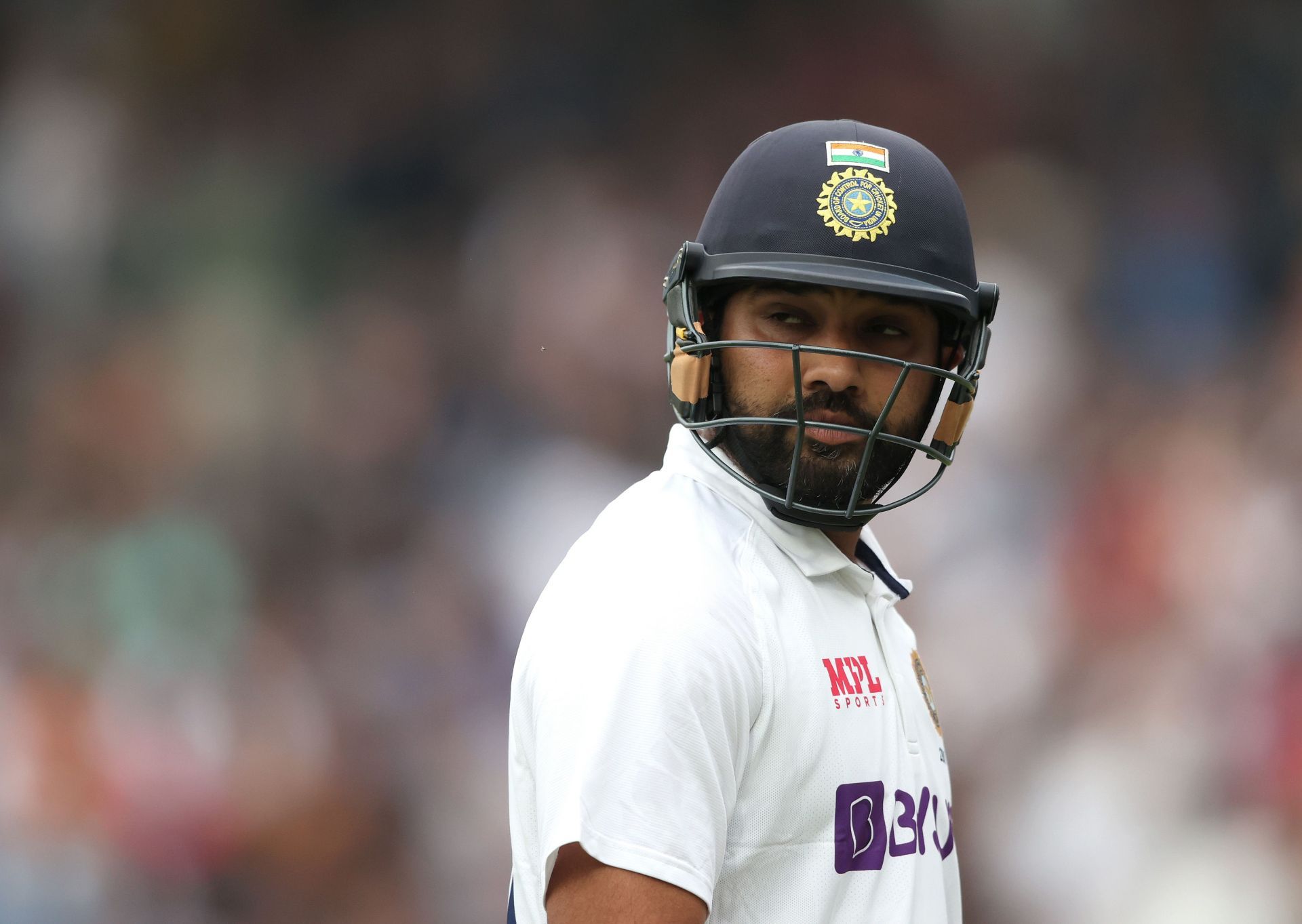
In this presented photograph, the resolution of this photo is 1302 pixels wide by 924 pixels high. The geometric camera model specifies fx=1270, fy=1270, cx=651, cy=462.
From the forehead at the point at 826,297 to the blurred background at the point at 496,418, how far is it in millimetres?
1783

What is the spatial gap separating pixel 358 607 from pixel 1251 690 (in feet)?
7.05

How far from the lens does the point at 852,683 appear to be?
4.04ft

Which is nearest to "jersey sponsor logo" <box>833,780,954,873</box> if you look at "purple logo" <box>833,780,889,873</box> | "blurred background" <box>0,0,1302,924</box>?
"purple logo" <box>833,780,889,873</box>

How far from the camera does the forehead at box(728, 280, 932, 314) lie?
1335mm

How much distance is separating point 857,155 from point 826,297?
0.59 ft

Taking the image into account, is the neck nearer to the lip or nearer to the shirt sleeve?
the lip

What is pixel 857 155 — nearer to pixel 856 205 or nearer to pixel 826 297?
pixel 856 205

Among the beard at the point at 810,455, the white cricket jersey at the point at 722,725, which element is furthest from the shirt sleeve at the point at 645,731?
the beard at the point at 810,455

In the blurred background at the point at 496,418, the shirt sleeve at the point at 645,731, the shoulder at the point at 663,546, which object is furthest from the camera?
the blurred background at the point at 496,418

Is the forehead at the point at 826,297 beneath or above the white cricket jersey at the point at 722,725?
above

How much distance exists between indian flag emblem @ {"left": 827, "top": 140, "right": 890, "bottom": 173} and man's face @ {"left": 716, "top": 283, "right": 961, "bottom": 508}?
155mm

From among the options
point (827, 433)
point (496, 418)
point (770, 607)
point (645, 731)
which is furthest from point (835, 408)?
point (496, 418)

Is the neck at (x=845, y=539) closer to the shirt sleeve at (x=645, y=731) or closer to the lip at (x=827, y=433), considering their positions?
the lip at (x=827, y=433)

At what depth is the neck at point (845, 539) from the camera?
4.54 ft
